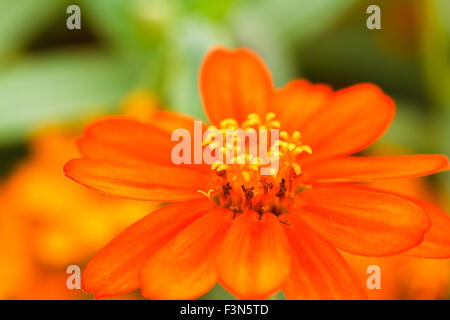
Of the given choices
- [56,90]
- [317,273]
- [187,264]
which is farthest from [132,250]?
[56,90]

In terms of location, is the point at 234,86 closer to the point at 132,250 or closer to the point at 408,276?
the point at 132,250

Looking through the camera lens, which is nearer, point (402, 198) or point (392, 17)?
point (402, 198)

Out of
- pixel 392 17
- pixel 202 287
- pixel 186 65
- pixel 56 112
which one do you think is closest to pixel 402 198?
pixel 202 287

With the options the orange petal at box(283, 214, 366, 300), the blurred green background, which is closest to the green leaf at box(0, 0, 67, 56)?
the blurred green background

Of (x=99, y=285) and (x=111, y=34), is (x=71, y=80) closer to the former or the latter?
(x=111, y=34)

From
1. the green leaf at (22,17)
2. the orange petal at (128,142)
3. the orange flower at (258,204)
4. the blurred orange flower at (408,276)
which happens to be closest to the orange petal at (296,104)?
the orange flower at (258,204)
